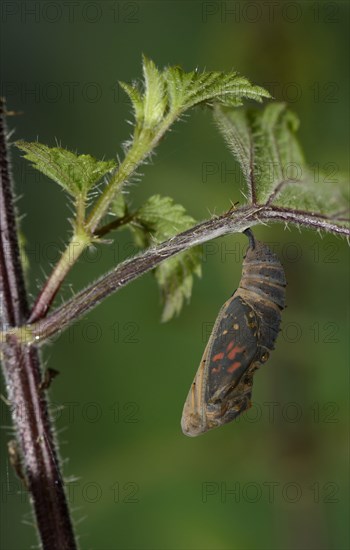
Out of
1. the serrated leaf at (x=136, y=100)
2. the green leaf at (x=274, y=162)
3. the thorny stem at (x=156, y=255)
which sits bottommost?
the thorny stem at (x=156, y=255)

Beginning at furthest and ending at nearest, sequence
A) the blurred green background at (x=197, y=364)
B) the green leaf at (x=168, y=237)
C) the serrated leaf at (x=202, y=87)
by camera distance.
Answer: the blurred green background at (x=197, y=364)
the green leaf at (x=168, y=237)
the serrated leaf at (x=202, y=87)

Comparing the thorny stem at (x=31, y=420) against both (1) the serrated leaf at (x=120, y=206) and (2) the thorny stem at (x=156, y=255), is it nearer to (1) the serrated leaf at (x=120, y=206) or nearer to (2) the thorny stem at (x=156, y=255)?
(2) the thorny stem at (x=156, y=255)

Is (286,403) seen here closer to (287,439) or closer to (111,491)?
(287,439)

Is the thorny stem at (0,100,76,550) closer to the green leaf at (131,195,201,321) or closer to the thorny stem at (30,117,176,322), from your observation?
the thorny stem at (30,117,176,322)

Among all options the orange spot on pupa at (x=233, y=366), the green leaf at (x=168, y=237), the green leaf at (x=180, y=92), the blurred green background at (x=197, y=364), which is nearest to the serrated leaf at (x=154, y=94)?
the green leaf at (x=180, y=92)

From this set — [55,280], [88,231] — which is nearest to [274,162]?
[88,231]

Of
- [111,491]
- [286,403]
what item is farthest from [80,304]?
[111,491]
